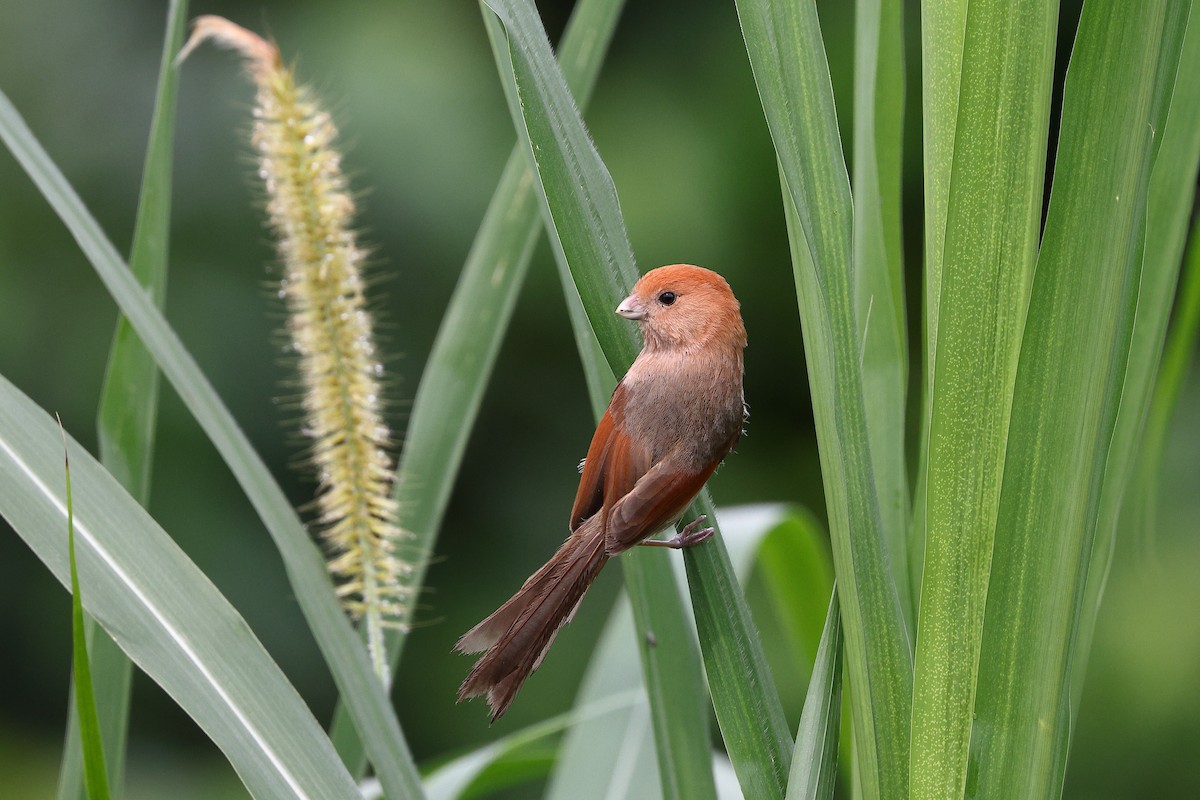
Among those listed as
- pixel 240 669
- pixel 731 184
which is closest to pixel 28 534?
pixel 240 669

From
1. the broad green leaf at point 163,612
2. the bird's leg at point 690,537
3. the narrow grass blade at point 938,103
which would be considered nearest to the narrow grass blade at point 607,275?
the bird's leg at point 690,537

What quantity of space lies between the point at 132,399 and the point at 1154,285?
2.46ft

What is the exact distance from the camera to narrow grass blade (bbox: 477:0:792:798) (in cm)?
53

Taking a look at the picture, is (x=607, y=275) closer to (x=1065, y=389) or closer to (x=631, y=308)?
(x=631, y=308)

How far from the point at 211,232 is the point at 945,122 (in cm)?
210

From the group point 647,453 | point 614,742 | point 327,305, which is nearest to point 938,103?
point 647,453

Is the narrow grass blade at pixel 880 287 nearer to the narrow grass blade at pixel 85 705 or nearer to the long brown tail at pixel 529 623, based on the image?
the long brown tail at pixel 529 623

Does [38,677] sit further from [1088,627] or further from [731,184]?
[1088,627]

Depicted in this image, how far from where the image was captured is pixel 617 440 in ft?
2.28

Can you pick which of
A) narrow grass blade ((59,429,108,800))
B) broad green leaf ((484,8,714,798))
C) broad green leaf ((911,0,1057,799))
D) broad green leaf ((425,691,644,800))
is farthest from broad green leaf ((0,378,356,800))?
broad green leaf ((425,691,644,800))

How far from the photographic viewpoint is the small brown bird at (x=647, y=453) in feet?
2.06

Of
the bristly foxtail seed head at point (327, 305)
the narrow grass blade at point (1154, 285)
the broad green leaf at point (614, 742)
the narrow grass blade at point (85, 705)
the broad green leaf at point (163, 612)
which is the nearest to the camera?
the narrow grass blade at point (85, 705)

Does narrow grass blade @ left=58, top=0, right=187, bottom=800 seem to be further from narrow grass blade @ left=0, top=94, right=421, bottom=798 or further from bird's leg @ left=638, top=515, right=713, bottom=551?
bird's leg @ left=638, top=515, right=713, bottom=551

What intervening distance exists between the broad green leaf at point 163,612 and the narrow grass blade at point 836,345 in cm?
29
